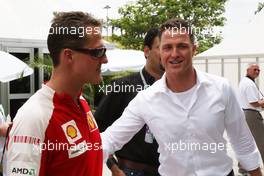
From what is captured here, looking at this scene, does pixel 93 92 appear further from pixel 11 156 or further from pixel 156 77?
pixel 11 156

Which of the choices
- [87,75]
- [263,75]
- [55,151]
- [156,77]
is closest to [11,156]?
[55,151]

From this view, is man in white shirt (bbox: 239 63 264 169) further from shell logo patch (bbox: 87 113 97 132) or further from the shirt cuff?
shell logo patch (bbox: 87 113 97 132)

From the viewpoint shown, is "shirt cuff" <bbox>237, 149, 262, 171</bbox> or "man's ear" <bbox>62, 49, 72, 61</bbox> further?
"shirt cuff" <bbox>237, 149, 262, 171</bbox>

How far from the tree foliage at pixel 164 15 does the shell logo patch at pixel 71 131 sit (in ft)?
87.9

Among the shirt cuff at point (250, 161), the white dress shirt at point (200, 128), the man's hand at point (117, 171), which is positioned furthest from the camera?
the man's hand at point (117, 171)

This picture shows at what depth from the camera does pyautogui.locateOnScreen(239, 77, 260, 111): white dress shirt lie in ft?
25.4

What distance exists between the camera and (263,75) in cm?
1189

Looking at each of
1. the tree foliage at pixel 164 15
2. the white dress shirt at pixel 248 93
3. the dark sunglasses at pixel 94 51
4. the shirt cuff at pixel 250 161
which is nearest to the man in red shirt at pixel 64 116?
the dark sunglasses at pixel 94 51

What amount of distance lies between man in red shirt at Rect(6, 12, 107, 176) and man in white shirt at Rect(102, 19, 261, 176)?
59cm

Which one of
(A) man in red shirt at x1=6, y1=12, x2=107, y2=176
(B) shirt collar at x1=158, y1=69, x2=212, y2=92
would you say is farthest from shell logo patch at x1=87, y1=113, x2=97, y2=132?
(B) shirt collar at x1=158, y1=69, x2=212, y2=92

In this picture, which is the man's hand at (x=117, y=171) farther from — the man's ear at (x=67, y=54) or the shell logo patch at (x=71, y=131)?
the man's ear at (x=67, y=54)

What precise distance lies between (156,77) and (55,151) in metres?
1.89

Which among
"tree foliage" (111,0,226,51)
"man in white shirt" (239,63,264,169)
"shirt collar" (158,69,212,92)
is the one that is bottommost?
"man in white shirt" (239,63,264,169)

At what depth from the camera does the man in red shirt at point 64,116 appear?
181cm
